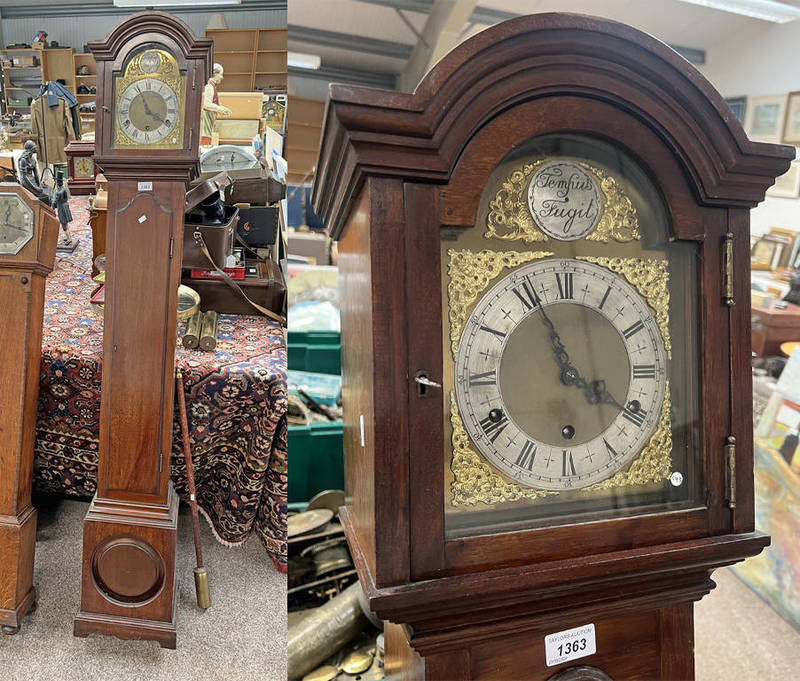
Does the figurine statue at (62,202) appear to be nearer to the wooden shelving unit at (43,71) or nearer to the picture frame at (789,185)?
the wooden shelving unit at (43,71)

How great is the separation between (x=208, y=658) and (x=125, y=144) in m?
0.98

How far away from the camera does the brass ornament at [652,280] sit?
0.73 m

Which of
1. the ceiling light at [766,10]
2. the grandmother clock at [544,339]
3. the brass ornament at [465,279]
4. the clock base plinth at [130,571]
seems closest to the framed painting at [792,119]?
Result: the ceiling light at [766,10]

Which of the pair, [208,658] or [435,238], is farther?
[208,658]

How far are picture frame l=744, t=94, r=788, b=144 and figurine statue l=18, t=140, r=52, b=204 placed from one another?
1.36 m

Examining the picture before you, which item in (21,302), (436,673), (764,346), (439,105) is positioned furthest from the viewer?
A: (764,346)

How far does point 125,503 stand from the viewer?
1.18 meters

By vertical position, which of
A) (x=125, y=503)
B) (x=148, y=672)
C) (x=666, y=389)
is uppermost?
(x=666, y=389)

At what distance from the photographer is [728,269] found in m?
0.74

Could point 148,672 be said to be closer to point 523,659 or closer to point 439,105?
point 523,659

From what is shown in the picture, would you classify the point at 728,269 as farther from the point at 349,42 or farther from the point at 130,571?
the point at 130,571

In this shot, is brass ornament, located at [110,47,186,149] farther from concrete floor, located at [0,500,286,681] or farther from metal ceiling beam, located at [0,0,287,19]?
concrete floor, located at [0,500,286,681]

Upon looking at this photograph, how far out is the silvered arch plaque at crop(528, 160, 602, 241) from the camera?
688mm

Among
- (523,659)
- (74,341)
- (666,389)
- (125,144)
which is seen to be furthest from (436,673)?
(125,144)
